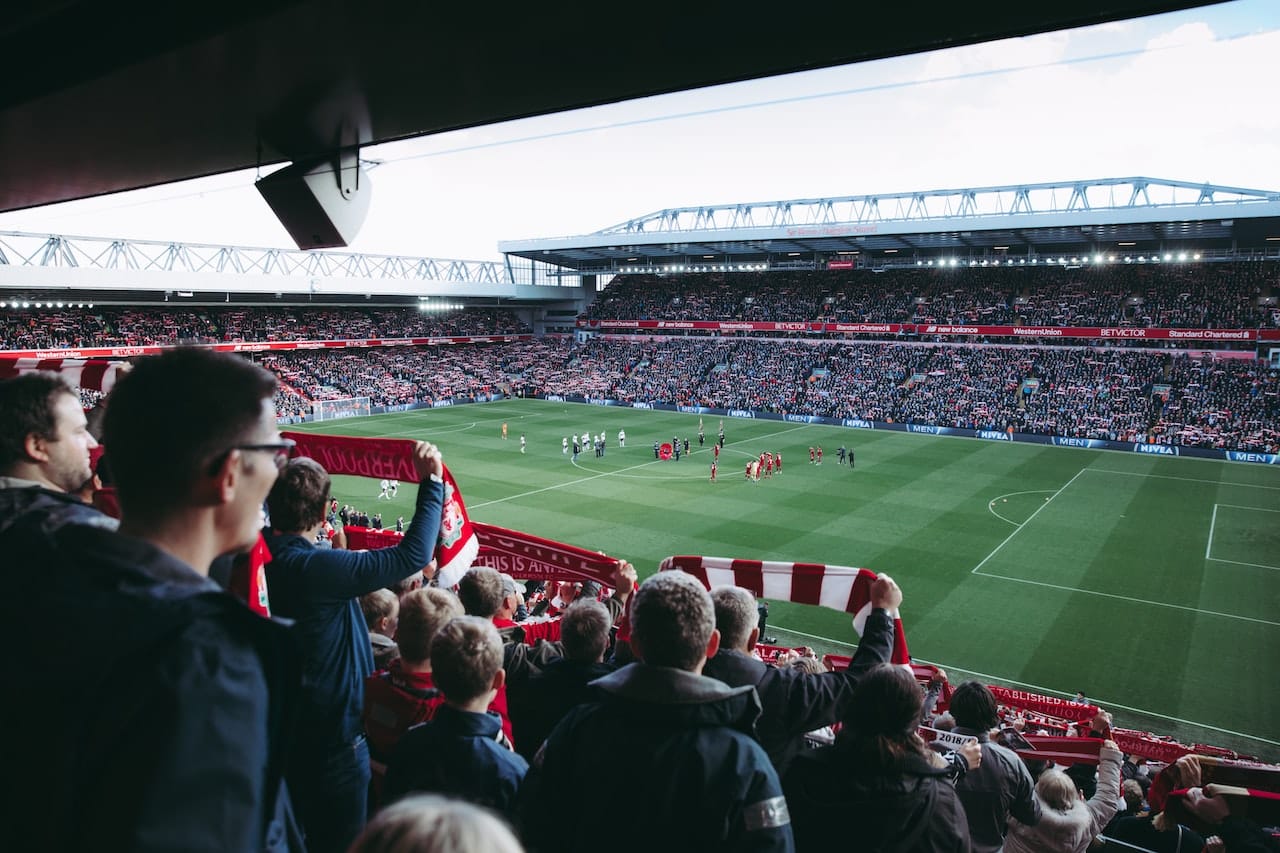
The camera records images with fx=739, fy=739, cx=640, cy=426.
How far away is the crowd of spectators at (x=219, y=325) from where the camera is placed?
50.0 metres

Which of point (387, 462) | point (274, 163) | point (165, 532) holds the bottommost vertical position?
point (387, 462)

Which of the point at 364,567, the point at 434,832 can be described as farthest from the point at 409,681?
the point at 434,832

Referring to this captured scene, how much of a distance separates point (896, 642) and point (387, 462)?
3678 mm

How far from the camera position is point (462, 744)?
293cm

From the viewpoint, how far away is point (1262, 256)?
47.0 meters

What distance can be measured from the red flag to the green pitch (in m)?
11.3

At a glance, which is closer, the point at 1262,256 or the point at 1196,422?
the point at 1196,422

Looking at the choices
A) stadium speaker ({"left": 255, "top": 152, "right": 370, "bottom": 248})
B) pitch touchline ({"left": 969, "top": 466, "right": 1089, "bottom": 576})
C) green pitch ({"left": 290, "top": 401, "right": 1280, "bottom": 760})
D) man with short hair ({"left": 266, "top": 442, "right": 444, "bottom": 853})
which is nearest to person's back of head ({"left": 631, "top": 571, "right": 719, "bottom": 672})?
man with short hair ({"left": 266, "top": 442, "right": 444, "bottom": 853})

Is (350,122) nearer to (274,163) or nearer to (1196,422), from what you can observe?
(274,163)

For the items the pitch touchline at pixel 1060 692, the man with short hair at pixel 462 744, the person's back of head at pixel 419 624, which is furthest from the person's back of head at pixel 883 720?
the pitch touchline at pixel 1060 692

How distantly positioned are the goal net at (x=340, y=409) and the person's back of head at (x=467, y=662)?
1994 inches

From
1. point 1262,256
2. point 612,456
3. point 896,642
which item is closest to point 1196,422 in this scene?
point 1262,256

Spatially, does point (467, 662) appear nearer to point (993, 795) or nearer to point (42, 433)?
point (42, 433)

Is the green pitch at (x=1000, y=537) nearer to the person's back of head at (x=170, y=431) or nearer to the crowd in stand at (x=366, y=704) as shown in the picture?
the crowd in stand at (x=366, y=704)
